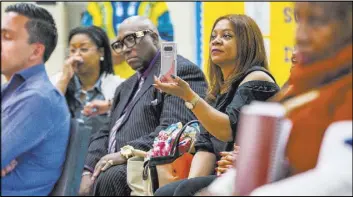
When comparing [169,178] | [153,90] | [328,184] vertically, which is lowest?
[169,178]

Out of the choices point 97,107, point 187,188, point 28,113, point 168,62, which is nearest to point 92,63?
point 97,107

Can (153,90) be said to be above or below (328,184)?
below

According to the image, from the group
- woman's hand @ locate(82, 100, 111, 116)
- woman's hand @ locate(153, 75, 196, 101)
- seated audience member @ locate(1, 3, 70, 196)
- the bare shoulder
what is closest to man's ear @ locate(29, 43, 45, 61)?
seated audience member @ locate(1, 3, 70, 196)

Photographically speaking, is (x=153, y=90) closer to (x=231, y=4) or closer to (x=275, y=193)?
(x=231, y=4)

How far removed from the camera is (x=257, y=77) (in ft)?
10.8

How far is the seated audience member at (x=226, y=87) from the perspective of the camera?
3088 mm

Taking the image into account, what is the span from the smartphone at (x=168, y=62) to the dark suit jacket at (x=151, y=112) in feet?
2.32

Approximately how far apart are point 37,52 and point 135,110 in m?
1.50

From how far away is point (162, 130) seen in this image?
370 centimetres

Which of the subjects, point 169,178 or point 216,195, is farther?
point 169,178

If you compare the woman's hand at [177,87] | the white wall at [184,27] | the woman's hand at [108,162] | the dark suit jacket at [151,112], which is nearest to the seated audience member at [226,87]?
the woman's hand at [177,87]

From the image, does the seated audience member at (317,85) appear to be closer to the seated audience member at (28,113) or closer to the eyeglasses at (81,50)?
the seated audience member at (28,113)

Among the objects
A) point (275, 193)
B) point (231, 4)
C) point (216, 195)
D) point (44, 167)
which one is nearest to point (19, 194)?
point (44, 167)

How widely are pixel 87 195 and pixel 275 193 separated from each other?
0.98m
